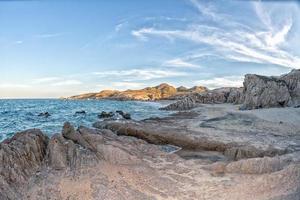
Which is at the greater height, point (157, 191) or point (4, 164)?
point (4, 164)

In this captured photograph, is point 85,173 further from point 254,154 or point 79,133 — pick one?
point 254,154

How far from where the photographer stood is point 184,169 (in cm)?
1202

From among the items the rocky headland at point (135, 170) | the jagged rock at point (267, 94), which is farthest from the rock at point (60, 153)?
the jagged rock at point (267, 94)

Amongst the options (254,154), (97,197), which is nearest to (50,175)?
(97,197)

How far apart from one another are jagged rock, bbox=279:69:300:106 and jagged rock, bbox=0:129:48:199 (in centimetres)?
3797

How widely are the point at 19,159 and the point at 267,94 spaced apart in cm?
3869

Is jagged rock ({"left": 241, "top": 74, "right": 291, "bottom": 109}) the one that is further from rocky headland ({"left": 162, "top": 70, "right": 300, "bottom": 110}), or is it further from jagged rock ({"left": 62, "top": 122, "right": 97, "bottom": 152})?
jagged rock ({"left": 62, "top": 122, "right": 97, "bottom": 152})

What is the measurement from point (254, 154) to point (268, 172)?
425 centimetres

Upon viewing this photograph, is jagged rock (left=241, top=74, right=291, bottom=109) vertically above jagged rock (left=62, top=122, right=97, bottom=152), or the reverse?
jagged rock (left=241, top=74, right=291, bottom=109)

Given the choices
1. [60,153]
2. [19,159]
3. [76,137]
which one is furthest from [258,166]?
[19,159]

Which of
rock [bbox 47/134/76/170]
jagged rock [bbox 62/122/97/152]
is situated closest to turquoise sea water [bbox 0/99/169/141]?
jagged rock [bbox 62/122/97/152]

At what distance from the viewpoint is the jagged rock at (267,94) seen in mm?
43775

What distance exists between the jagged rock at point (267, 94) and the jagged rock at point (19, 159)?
36.1 metres

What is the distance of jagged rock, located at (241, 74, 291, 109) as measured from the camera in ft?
144
